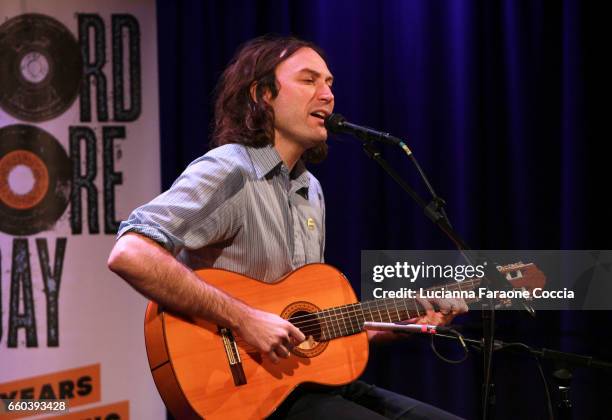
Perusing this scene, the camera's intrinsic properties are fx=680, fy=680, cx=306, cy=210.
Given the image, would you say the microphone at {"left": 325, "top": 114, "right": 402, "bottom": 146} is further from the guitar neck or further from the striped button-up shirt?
the guitar neck

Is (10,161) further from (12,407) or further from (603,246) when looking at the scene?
(603,246)

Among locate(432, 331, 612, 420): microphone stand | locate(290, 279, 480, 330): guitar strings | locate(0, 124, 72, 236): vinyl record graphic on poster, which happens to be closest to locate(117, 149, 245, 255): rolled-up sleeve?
locate(290, 279, 480, 330): guitar strings

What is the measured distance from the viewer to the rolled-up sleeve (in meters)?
2.18

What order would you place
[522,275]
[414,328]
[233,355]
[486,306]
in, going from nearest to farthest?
[486,306] < [414,328] < [233,355] < [522,275]

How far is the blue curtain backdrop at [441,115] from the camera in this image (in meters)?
3.73

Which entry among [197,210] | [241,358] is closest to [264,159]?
[197,210]

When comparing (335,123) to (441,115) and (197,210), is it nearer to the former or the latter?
(197,210)

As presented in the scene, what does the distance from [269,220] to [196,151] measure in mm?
1434

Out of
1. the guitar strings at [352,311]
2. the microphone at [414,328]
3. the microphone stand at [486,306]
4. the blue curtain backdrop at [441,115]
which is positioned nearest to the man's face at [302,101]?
the microphone stand at [486,306]

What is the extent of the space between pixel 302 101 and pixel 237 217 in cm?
57

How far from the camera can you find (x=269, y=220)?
2.46 metres

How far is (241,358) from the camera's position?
2.23 meters

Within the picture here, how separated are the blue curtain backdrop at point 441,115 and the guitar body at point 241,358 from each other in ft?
4.42

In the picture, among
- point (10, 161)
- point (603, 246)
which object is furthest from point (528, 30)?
point (10, 161)
